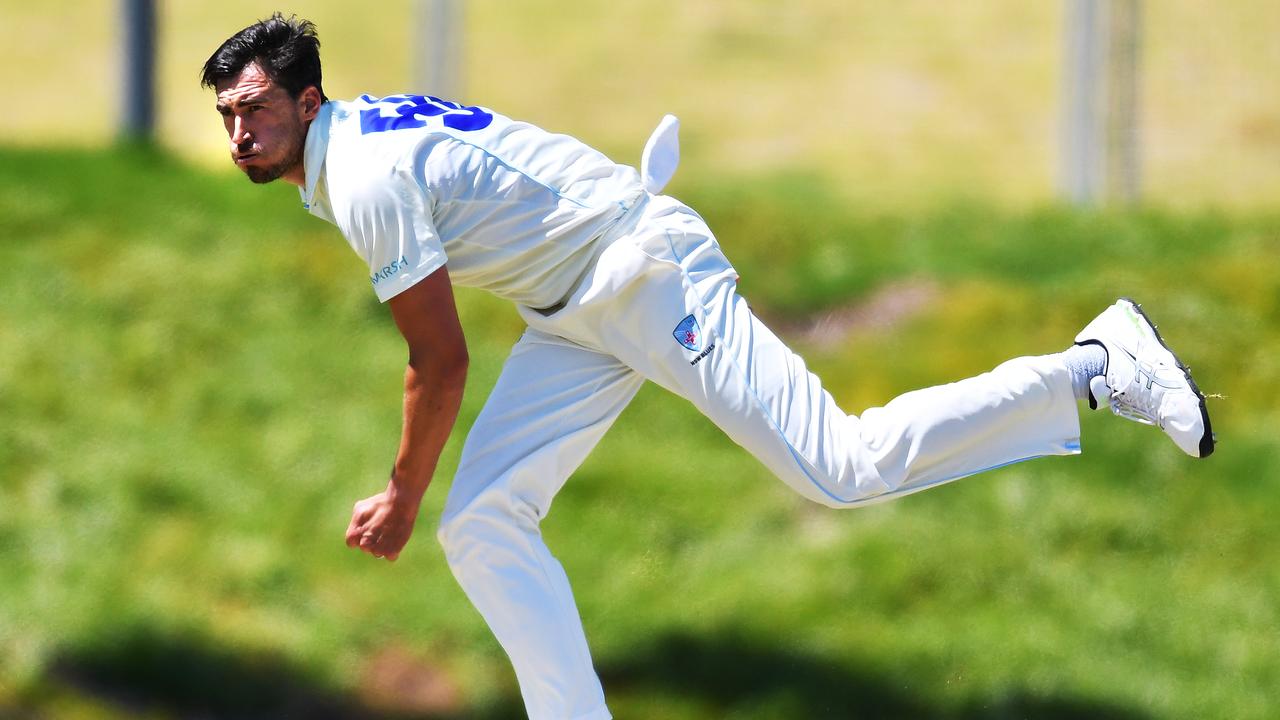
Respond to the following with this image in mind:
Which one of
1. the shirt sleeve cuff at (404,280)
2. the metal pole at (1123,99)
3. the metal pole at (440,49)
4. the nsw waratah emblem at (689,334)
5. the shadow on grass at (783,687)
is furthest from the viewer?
the metal pole at (440,49)

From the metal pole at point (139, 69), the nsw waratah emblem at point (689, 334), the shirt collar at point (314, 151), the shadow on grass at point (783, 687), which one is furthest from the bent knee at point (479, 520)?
the metal pole at point (139, 69)

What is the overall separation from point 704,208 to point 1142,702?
366 cm

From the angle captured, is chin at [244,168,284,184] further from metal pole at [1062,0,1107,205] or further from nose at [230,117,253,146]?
metal pole at [1062,0,1107,205]

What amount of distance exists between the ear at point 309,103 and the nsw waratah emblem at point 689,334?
103 cm

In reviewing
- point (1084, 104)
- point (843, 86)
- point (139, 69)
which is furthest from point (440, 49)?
point (1084, 104)

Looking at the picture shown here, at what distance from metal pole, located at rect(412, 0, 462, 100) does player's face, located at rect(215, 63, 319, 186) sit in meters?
5.28

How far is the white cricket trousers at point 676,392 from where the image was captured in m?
4.24

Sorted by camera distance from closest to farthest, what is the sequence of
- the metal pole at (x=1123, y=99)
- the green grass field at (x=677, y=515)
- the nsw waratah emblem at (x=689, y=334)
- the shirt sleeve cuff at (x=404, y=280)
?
the shirt sleeve cuff at (x=404, y=280)
the nsw waratah emblem at (x=689, y=334)
the green grass field at (x=677, y=515)
the metal pole at (x=1123, y=99)

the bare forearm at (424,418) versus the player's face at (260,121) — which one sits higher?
the player's face at (260,121)

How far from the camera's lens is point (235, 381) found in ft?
27.9

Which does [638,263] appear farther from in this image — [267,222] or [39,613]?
[267,222]

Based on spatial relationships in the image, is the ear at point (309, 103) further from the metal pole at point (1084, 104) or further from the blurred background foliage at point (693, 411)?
the metal pole at point (1084, 104)

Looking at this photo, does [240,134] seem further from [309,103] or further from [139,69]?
[139,69]

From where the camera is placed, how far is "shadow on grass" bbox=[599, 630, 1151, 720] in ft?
22.3
